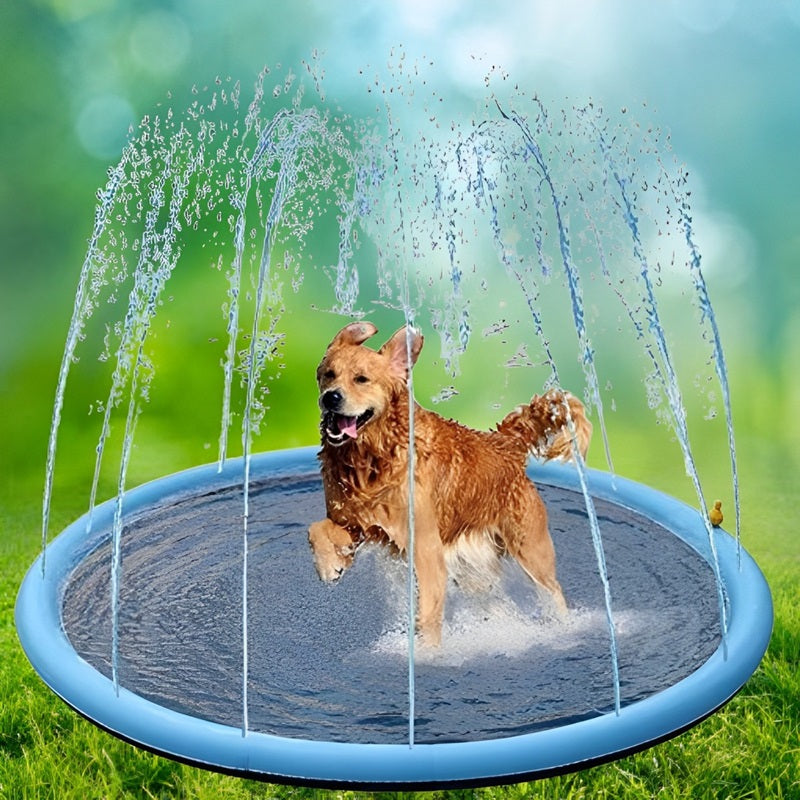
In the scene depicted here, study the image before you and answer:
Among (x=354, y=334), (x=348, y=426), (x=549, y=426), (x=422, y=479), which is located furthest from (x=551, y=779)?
(x=354, y=334)

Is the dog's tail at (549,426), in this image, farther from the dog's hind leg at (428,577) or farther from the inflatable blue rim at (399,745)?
the inflatable blue rim at (399,745)

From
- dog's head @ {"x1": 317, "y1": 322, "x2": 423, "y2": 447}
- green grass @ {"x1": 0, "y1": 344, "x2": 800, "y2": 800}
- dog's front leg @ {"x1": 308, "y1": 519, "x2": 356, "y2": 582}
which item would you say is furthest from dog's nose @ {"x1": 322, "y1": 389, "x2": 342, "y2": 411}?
green grass @ {"x1": 0, "y1": 344, "x2": 800, "y2": 800}

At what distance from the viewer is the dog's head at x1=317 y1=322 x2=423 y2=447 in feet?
13.9

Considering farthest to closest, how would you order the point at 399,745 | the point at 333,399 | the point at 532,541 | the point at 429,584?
the point at 532,541 < the point at 429,584 < the point at 333,399 < the point at 399,745

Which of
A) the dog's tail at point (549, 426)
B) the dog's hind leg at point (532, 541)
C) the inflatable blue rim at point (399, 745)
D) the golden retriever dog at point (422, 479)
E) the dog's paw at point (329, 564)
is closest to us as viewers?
the inflatable blue rim at point (399, 745)

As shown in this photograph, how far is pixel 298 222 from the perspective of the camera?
8969 millimetres

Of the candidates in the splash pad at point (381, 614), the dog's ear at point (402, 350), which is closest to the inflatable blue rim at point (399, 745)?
the splash pad at point (381, 614)

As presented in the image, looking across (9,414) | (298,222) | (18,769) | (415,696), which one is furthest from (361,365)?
(9,414)

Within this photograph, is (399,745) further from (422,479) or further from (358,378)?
(358,378)

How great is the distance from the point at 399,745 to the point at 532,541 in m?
1.38

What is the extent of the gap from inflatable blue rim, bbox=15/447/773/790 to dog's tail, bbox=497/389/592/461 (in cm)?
91

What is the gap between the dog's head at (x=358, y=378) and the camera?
13.9 feet

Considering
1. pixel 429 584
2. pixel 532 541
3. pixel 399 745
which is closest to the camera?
pixel 399 745

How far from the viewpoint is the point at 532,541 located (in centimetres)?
480
